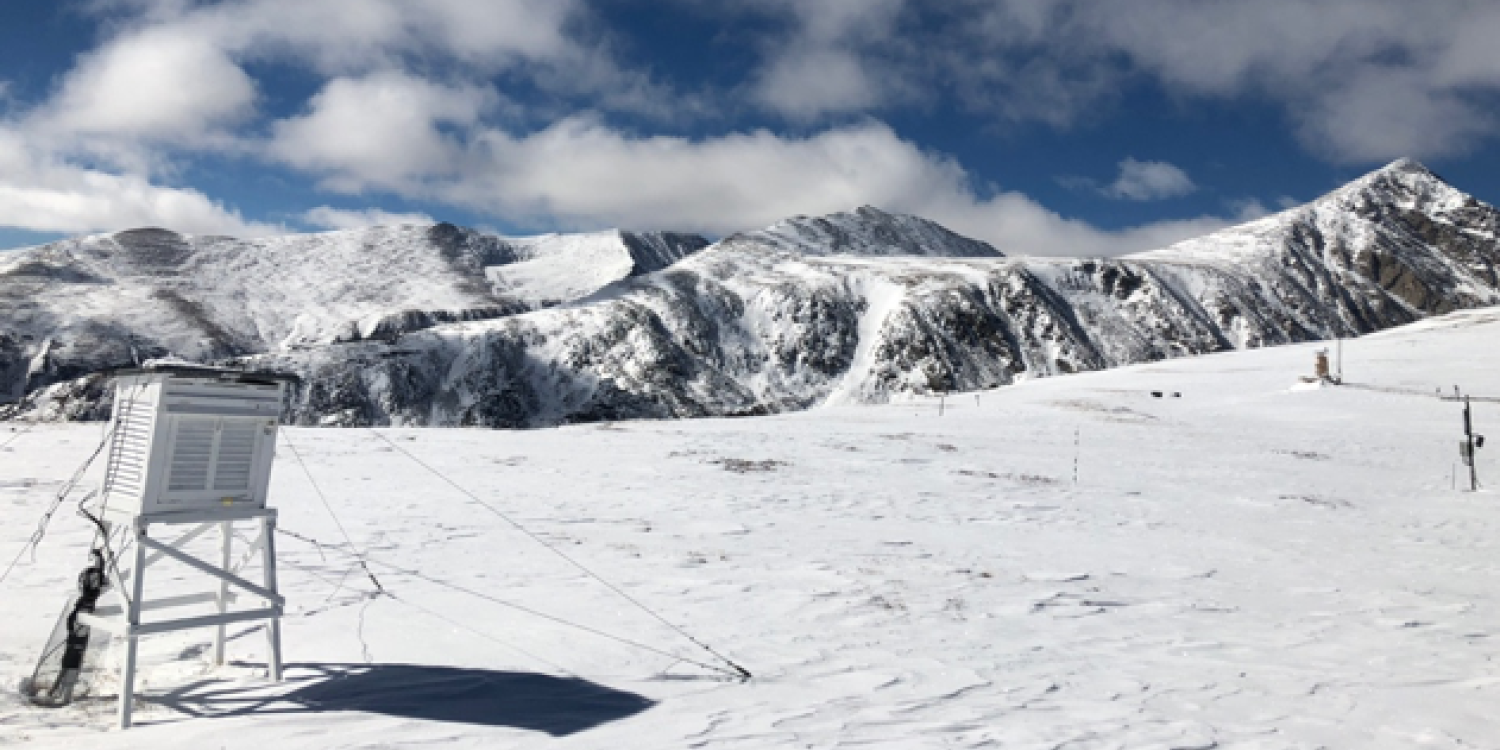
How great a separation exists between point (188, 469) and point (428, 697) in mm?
3325

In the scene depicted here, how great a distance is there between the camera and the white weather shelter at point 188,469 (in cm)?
872

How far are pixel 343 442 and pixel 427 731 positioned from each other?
2257cm

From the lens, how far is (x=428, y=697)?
29.6 ft

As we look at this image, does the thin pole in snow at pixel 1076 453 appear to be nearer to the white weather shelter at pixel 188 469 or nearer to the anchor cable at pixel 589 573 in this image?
the anchor cable at pixel 589 573

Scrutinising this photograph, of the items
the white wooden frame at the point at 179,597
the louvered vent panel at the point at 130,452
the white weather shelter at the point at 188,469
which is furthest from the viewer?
the louvered vent panel at the point at 130,452

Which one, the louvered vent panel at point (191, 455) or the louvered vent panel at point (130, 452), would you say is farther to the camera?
the louvered vent panel at point (191, 455)

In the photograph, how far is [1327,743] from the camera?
27.6ft

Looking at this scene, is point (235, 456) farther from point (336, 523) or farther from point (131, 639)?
point (336, 523)

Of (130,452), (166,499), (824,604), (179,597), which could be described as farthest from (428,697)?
(824,604)

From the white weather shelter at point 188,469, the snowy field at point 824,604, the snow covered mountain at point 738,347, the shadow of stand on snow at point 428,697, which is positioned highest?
the snow covered mountain at point 738,347

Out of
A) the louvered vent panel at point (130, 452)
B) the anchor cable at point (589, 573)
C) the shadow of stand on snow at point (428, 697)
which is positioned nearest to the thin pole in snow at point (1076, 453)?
the anchor cable at point (589, 573)

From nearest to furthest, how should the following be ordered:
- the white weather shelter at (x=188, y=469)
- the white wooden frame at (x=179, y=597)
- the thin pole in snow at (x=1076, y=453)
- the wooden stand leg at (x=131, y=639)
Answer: the wooden stand leg at (x=131, y=639) → the white wooden frame at (x=179, y=597) → the white weather shelter at (x=188, y=469) → the thin pole in snow at (x=1076, y=453)

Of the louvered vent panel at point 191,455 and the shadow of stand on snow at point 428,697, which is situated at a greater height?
the louvered vent panel at point 191,455

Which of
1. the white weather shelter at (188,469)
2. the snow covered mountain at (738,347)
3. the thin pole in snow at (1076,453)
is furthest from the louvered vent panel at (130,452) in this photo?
the snow covered mountain at (738,347)
